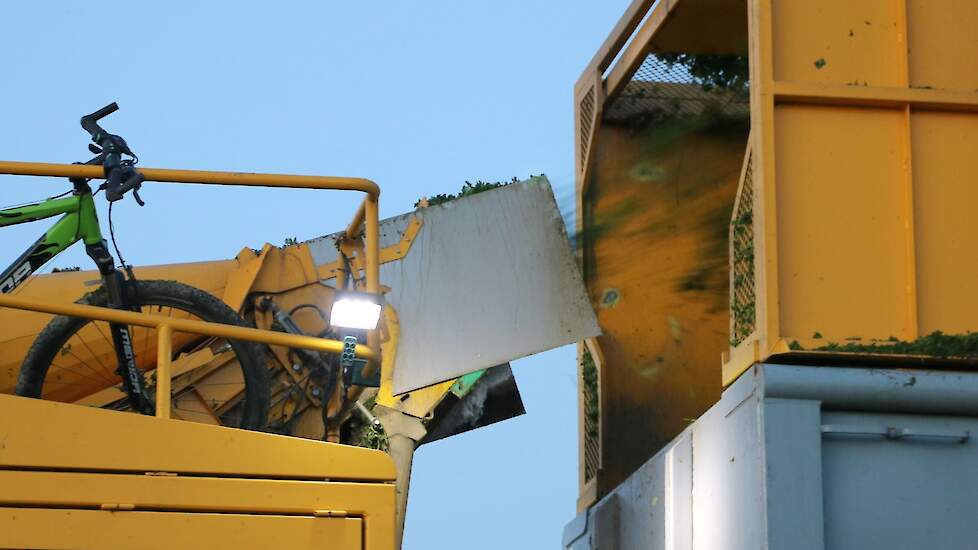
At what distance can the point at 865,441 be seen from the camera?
8047 mm

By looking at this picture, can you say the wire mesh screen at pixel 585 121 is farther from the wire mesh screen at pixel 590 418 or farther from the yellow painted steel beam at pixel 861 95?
the yellow painted steel beam at pixel 861 95

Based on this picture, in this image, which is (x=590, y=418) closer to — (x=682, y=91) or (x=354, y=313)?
(x=682, y=91)

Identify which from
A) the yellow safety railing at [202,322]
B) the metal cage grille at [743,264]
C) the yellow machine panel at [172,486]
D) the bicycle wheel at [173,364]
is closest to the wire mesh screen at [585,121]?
the metal cage grille at [743,264]

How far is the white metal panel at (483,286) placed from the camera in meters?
10.0

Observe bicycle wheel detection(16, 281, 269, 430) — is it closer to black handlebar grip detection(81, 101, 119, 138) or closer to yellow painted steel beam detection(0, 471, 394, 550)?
black handlebar grip detection(81, 101, 119, 138)

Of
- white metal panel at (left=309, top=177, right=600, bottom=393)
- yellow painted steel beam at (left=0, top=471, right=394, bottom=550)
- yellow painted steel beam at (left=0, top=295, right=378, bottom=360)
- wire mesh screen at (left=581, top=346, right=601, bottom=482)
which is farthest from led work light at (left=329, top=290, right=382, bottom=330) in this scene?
wire mesh screen at (left=581, top=346, right=601, bottom=482)

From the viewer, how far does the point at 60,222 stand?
763 centimetres

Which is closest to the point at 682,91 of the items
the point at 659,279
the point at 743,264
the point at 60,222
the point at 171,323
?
the point at 659,279

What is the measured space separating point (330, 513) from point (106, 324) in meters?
2.13

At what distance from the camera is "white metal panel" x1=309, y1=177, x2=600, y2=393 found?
33.0 ft

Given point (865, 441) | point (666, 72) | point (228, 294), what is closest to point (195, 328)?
point (228, 294)

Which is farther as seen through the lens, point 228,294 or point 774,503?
point 228,294

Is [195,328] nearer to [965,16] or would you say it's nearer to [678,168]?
[965,16]

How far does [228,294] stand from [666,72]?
5354 mm
